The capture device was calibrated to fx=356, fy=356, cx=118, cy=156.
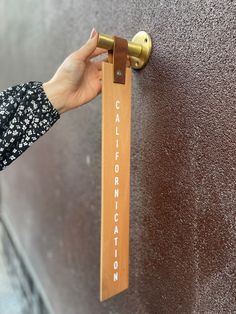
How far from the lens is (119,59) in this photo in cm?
78

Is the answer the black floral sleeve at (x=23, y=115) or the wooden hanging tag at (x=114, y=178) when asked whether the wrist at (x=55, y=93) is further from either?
the wooden hanging tag at (x=114, y=178)

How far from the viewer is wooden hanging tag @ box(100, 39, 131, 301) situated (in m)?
0.76

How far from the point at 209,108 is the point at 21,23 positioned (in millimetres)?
1918

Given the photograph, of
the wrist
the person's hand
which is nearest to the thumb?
the person's hand

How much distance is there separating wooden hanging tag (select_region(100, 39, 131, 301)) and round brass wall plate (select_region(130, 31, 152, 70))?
0.40 feet

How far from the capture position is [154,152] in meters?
0.92

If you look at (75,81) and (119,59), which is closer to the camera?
(119,59)

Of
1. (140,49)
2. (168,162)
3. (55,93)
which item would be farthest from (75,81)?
(168,162)

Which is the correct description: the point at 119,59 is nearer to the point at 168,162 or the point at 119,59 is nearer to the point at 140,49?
the point at 140,49

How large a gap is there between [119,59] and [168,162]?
0.27 metres

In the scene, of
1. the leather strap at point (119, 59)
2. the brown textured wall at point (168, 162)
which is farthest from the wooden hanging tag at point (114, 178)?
the brown textured wall at point (168, 162)

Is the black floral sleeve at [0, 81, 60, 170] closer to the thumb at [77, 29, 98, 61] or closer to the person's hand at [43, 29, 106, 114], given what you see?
the person's hand at [43, 29, 106, 114]

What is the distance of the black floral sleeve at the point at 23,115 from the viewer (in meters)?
0.90

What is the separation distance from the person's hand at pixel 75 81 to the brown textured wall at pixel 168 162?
0.13m
